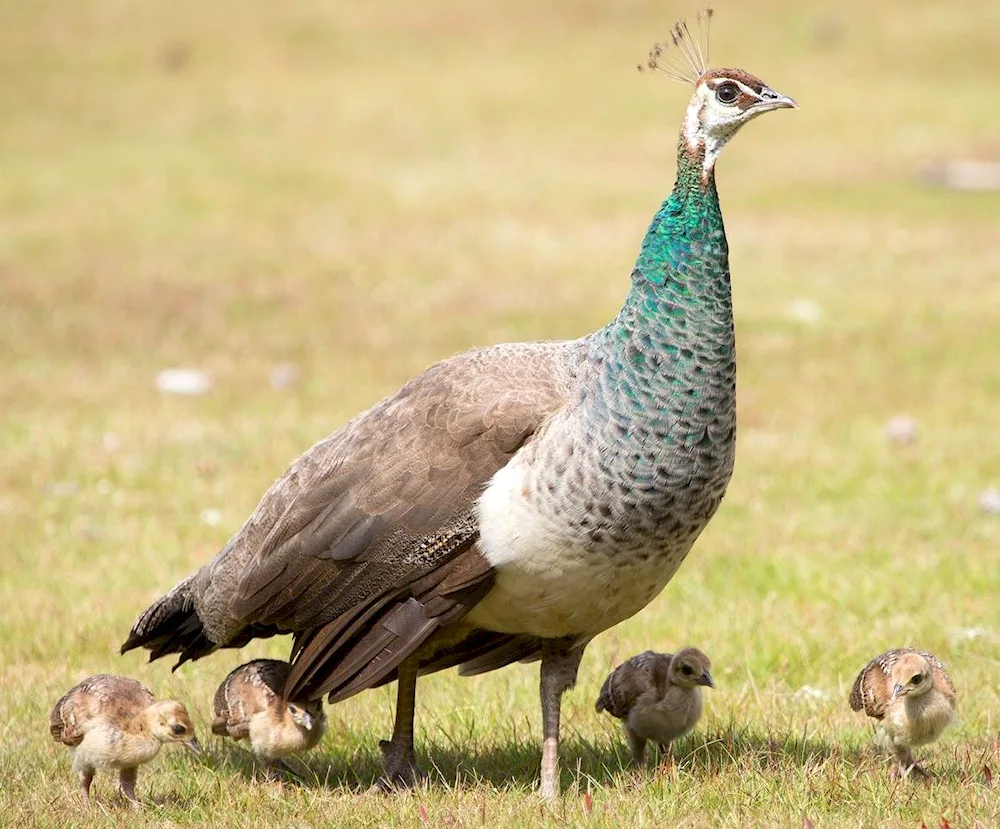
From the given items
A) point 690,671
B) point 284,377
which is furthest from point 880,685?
point 284,377

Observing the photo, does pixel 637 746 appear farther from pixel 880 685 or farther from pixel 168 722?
pixel 168 722

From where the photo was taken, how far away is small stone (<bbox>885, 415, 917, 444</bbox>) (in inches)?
409

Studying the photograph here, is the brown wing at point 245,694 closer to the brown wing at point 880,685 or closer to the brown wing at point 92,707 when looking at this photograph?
the brown wing at point 92,707

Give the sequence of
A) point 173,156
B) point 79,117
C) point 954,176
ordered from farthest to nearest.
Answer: point 79,117
point 173,156
point 954,176

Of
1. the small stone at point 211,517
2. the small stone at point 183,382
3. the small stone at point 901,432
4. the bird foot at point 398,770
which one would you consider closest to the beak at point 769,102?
the bird foot at point 398,770

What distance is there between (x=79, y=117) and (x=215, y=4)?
6.66 metres

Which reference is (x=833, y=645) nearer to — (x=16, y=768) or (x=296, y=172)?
(x=16, y=768)

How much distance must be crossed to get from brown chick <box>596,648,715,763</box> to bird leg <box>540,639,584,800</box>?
0.19m

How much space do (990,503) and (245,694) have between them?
4949 millimetres

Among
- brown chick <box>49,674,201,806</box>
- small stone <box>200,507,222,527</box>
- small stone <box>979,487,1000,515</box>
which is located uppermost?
small stone <box>979,487,1000,515</box>

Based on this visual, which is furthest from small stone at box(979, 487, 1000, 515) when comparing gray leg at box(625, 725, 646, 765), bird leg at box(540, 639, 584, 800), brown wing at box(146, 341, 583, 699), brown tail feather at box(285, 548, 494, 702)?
brown tail feather at box(285, 548, 494, 702)

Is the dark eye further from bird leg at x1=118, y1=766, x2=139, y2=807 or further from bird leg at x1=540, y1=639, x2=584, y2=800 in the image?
bird leg at x1=118, y1=766, x2=139, y2=807

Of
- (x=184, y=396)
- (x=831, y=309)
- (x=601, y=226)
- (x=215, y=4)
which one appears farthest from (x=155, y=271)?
(x=215, y=4)

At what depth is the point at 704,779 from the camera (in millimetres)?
5254
